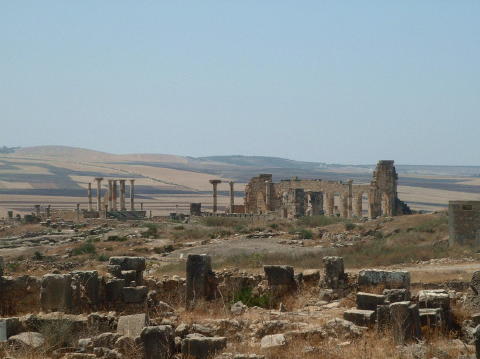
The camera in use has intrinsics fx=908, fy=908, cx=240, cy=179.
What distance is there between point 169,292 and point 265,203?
43385mm

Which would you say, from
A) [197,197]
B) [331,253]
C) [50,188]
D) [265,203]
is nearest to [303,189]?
[265,203]

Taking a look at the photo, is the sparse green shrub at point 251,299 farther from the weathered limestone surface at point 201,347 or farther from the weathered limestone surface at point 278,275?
the weathered limestone surface at point 201,347

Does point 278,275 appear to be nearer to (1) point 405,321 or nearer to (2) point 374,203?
(1) point 405,321

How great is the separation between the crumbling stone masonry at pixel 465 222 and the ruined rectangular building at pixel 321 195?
19383 mm

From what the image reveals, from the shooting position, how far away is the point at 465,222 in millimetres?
29562

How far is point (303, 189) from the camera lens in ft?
177

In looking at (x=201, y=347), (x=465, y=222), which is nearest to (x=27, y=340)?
(x=201, y=347)

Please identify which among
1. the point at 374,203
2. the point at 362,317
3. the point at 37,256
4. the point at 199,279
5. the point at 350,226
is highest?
the point at 199,279

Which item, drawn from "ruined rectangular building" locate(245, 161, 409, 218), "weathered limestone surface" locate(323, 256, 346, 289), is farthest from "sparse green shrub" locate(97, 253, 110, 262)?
"ruined rectangular building" locate(245, 161, 409, 218)

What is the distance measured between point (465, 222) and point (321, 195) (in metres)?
26.2

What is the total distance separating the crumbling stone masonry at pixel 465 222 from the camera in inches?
1156

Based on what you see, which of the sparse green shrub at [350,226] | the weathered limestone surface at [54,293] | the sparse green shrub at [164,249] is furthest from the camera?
the sparse green shrub at [350,226]

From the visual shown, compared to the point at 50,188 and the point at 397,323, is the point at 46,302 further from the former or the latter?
the point at 50,188

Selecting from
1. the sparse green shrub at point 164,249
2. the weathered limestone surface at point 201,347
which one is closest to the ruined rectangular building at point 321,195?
the sparse green shrub at point 164,249
